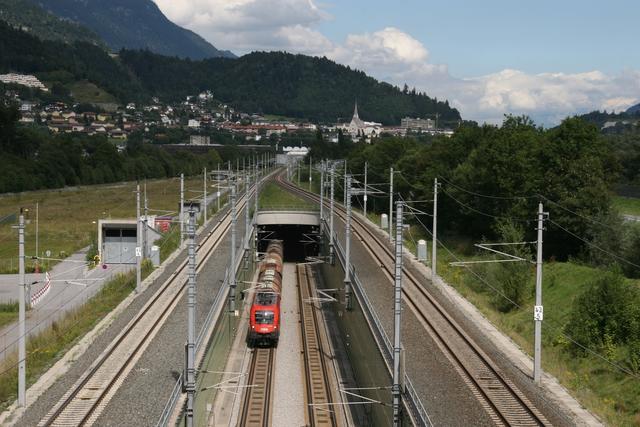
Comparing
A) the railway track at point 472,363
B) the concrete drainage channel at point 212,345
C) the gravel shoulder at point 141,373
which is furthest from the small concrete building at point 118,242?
the railway track at point 472,363

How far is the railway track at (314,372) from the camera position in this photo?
32.8 meters

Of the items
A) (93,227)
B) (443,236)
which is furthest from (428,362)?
(93,227)

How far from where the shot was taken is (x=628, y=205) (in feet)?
245

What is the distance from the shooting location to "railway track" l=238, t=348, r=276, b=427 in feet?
105

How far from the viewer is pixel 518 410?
25.5 metres

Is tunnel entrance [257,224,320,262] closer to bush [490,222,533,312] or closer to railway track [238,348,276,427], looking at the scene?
bush [490,222,533,312]

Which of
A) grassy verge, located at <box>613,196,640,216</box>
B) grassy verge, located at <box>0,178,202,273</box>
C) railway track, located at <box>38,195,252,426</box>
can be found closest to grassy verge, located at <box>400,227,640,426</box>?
railway track, located at <box>38,195,252,426</box>

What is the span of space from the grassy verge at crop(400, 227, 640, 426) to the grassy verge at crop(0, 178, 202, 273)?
919 inches

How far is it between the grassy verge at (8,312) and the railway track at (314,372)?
54.4ft

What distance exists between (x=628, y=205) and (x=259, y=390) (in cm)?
5092

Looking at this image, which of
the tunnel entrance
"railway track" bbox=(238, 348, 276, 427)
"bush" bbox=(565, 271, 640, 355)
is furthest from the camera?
the tunnel entrance

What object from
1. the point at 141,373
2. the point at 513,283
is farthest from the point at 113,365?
the point at 513,283

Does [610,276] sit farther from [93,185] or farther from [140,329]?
[93,185]

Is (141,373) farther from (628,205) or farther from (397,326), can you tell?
(628,205)
